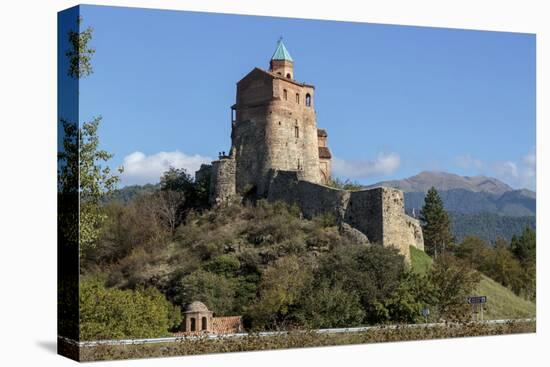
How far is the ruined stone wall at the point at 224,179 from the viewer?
2772cm

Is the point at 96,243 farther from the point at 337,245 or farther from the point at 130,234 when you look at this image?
the point at 337,245

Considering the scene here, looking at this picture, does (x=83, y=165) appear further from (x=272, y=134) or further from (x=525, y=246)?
(x=525, y=246)

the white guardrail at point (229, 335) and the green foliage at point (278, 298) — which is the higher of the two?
the green foliage at point (278, 298)

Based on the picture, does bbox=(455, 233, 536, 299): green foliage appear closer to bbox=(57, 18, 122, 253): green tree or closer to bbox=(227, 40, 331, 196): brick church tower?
bbox=(227, 40, 331, 196): brick church tower

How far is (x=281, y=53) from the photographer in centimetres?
2369

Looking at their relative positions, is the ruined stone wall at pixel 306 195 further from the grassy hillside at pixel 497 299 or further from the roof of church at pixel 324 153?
the grassy hillside at pixel 497 299

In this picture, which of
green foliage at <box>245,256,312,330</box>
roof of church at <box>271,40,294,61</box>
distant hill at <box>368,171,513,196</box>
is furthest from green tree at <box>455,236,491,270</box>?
roof of church at <box>271,40,294,61</box>

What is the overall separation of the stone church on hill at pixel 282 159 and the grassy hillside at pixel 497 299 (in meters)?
0.75

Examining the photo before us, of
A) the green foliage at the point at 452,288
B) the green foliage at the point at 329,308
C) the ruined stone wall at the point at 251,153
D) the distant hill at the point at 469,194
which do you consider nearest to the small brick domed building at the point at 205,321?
the green foliage at the point at 329,308

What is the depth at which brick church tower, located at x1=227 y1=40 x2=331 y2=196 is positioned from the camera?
27.0 m

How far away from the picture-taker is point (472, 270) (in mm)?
24500

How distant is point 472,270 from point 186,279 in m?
7.11

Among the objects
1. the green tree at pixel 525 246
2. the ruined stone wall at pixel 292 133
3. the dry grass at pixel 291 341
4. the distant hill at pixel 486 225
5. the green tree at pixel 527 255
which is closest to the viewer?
the dry grass at pixel 291 341

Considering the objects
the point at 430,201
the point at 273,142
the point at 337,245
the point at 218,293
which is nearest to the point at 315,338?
the point at 218,293
